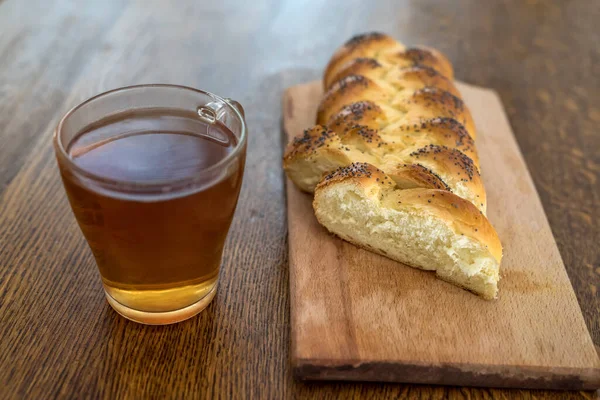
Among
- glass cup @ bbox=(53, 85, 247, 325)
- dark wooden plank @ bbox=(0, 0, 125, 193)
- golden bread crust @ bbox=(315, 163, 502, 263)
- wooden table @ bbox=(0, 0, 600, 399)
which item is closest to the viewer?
glass cup @ bbox=(53, 85, 247, 325)

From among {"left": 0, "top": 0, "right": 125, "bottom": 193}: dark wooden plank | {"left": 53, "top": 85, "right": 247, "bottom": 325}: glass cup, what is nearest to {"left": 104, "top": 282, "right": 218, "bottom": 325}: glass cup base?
{"left": 53, "top": 85, "right": 247, "bottom": 325}: glass cup

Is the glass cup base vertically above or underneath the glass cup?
underneath

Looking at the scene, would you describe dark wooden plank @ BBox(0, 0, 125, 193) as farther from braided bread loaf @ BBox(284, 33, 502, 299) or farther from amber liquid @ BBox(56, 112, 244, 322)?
braided bread loaf @ BBox(284, 33, 502, 299)

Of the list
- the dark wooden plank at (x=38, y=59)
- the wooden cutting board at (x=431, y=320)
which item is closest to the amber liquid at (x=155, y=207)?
the wooden cutting board at (x=431, y=320)

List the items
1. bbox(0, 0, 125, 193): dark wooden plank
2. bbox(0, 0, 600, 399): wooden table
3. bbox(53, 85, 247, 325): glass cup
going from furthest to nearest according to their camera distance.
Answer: bbox(0, 0, 125, 193): dark wooden plank, bbox(0, 0, 600, 399): wooden table, bbox(53, 85, 247, 325): glass cup

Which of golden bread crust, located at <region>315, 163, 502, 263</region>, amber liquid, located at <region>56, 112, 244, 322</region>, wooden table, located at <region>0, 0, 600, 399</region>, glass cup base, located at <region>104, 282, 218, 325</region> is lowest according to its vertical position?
wooden table, located at <region>0, 0, 600, 399</region>

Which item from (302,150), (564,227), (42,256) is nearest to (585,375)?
(564,227)
